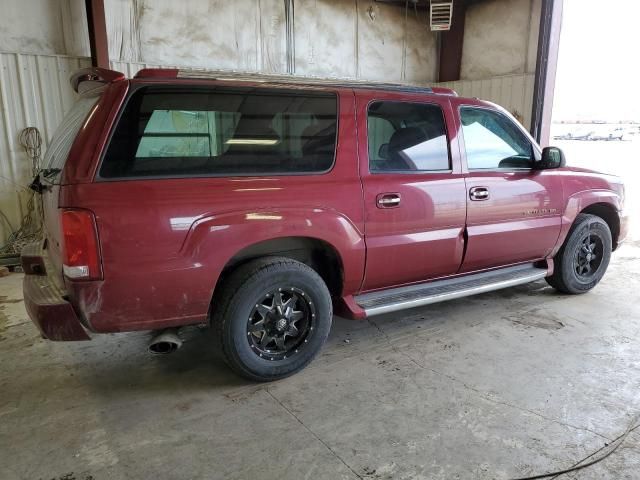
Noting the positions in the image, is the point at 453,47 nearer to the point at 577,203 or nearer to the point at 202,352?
the point at 577,203

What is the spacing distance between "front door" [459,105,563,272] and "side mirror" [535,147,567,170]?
0.22 ft

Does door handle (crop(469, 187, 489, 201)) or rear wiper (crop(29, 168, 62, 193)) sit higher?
rear wiper (crop(29, 168, 62, 193))

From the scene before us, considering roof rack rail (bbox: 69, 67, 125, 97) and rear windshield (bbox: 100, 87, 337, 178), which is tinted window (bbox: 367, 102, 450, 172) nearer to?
rear windshield (bbox: 100, 87, 337, 178)

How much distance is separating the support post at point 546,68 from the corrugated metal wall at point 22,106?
614cm

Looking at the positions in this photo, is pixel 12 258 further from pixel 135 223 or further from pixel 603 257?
pixel 603 257

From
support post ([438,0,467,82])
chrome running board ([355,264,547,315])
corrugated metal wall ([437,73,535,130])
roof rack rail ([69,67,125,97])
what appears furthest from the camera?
support post ([438,0,467,82])

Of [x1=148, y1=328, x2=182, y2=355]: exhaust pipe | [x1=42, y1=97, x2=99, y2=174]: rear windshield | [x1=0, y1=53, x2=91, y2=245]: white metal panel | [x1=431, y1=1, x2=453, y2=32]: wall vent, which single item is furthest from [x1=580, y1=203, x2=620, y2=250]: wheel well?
[x1=0, y1=53, x2=91, y2=245]: white metal panel

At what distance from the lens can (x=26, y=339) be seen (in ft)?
11.4

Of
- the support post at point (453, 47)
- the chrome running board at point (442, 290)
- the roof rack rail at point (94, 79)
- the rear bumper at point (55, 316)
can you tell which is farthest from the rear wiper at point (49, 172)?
the support post at point (453, 47)

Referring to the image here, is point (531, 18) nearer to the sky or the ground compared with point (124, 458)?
nearer to the sky

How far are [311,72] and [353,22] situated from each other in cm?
131

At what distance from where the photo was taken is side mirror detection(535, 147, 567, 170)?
145 inches

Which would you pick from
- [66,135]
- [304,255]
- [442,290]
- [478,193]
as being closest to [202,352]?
[304,255]

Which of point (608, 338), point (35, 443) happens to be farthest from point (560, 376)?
point (35, 443)
